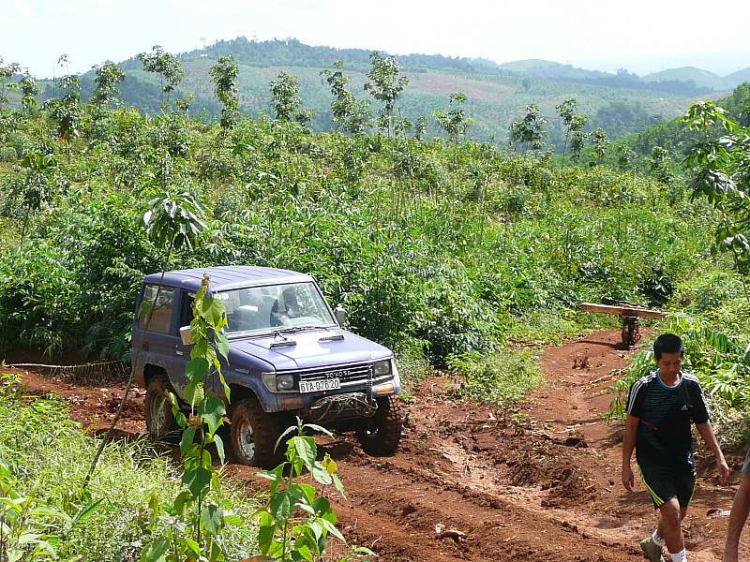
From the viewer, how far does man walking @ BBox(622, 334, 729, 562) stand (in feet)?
16.6

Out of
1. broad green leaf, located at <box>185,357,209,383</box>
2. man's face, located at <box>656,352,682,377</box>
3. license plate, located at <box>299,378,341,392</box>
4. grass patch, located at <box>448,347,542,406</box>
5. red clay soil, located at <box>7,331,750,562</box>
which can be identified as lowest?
grass patch, located at <box>448,347,542,406</box>

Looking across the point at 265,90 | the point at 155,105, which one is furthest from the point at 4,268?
the point at 265,90

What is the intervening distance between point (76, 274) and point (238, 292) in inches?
202

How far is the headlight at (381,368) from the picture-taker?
8.15 m

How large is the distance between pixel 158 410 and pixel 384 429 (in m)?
2.31

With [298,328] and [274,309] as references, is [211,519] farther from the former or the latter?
[274,309]

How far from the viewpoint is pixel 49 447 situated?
6508 mm

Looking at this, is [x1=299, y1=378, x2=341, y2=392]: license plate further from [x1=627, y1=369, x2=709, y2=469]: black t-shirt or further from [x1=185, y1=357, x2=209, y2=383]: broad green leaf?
[x1=185, y1=357, x2=209, y2=383]: broad green leaf

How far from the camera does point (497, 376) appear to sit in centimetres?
1202

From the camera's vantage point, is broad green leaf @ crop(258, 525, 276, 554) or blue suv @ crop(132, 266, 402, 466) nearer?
broad green leaf @ crop(258, 525, 276, 554)

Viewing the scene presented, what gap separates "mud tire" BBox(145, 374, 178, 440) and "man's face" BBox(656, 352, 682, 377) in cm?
519

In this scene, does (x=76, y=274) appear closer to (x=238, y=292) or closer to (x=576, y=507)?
(x=238, y=292)

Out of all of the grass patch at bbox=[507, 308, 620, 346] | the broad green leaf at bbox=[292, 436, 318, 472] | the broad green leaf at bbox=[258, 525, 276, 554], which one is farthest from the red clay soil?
the grass patch at bbox=[507, 308, 620, 346]

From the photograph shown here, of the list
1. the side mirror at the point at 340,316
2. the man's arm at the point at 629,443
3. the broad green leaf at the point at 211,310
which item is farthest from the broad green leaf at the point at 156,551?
the side mirror at the point at 340,316
